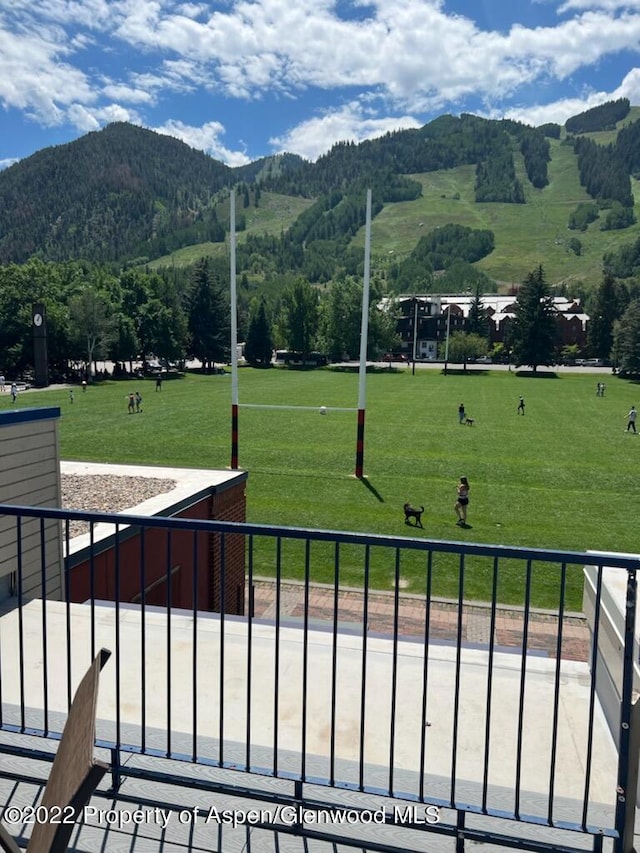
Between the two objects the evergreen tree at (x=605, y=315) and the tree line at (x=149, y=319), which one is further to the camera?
the evergreen tree at (x=605, y=315)

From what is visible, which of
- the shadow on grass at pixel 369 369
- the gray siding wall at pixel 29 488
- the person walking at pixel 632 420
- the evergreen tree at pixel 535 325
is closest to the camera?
the gray siding wall at pixel 29 488

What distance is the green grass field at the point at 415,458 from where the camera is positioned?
Answer: 1491 cm

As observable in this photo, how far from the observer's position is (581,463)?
74.4ft

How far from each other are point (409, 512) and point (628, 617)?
12.6 m

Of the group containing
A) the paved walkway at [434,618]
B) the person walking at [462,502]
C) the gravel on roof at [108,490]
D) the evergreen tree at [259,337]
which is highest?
the evergreen tree at [259,337]

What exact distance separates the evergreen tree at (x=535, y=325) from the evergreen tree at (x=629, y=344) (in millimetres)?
6944

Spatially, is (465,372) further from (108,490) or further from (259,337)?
(108,490)

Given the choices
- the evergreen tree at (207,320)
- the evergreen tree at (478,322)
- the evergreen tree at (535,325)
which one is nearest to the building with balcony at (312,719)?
the evergreen tree at (207,320)

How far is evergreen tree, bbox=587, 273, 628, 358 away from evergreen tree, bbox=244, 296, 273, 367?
150 ft

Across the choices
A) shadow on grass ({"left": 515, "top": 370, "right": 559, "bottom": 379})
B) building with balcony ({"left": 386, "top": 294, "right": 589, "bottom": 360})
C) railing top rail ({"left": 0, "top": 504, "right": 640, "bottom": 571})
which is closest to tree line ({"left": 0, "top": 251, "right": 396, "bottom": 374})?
shadow on grass ({"left": 515, "top": 370, "right": 559, "bottom": 379})

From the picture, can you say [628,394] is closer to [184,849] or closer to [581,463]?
[581,463]

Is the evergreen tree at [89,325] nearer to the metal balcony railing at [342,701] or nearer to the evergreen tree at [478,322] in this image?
the metal balcony railing at [342,701]

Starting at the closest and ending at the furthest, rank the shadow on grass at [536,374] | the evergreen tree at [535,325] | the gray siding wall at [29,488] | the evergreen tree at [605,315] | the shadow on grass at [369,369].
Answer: the gray siding wall at [29,488]
the shadow on grass at [536,374]
the evergreen tree at [535,325]
the shadow on grass at [369,369]
the evergreen tree at [605,315]

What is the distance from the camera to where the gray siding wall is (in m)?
6.12
